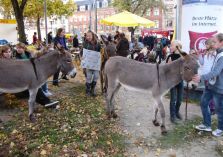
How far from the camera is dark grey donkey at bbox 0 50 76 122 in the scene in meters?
5.82

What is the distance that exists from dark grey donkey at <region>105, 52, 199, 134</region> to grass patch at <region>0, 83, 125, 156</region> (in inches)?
36.9

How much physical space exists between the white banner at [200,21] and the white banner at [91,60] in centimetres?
234

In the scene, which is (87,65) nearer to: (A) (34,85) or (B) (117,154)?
(A) (34,85)

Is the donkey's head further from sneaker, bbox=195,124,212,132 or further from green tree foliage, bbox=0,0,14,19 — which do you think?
green tree foliage, bbox=0,0,14,19

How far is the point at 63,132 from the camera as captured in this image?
5480 mm

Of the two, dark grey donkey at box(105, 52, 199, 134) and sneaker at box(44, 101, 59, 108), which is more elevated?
dark grey donkey at box(105, 52, 199, 134)

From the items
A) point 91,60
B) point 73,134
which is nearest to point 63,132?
point 73,134

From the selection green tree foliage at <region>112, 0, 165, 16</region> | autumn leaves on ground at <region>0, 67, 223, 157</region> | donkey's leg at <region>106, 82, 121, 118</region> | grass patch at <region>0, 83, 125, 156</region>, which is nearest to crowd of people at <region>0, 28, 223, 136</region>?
autumn leaves on ground at <region>0, 67, 223, 157</region>

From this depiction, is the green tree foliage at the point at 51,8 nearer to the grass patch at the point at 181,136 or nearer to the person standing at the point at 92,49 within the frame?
the person standing at the point at 92,49

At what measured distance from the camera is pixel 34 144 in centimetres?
488

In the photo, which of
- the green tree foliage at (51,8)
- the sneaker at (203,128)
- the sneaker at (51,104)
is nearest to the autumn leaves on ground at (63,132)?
the sneaker at (51,104)

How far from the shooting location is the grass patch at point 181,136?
5.24 meters

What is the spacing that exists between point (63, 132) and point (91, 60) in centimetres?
264

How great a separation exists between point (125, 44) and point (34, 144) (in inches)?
262
